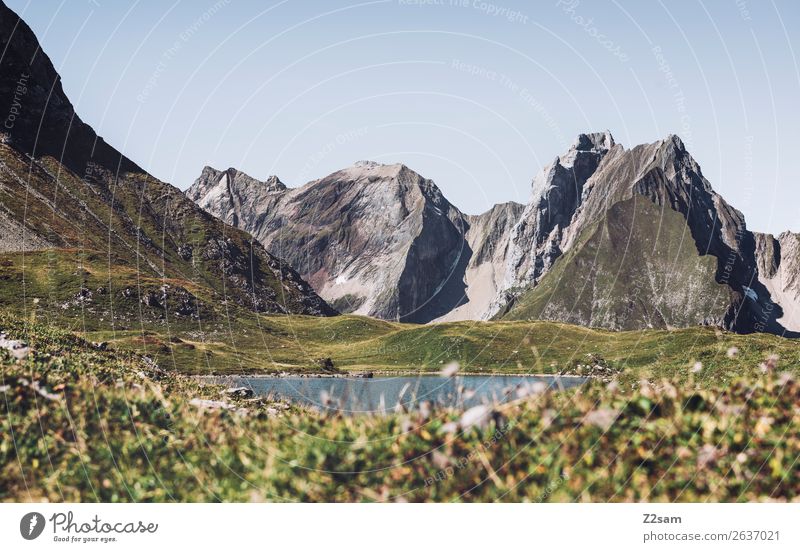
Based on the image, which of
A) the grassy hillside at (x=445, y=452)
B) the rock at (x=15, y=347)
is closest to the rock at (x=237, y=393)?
the rock at (x=15, y=347)

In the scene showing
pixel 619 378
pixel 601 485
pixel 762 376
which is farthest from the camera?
pixel 619 378

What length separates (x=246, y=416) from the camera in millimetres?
18500

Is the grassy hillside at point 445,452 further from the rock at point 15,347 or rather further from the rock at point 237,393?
the rock at point 237,393

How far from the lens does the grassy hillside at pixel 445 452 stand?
1504 centimetres

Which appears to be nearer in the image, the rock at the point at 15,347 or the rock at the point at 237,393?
the rock at the point at 15,347

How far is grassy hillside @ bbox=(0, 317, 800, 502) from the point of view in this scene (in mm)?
15039

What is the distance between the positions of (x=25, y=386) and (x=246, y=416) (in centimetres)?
563

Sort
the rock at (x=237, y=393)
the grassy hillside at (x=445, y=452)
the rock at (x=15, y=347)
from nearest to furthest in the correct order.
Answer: the grassy hillside at (x=445, y=452)
the rock at (x=15, y=347)
the rock at (x=237, y=393)

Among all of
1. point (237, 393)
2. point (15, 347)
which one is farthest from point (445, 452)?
point (237, 393)

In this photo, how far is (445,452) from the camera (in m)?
15.2

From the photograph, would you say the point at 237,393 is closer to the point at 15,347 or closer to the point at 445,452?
the point at 15,347

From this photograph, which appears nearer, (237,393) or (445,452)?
(445,452)
